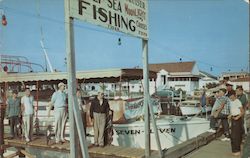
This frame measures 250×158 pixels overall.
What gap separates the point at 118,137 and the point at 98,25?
7.84m

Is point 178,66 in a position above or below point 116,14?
above

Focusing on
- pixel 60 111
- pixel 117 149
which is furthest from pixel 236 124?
pixel 60 111

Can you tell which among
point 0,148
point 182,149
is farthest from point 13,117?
point 182,149

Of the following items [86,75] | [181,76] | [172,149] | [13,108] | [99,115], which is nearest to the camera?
[172,149]

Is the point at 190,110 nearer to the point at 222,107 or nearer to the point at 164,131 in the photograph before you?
the point at 164,131

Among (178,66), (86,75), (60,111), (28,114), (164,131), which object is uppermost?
(178,66)

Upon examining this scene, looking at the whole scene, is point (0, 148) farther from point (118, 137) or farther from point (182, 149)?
point (182, 149)

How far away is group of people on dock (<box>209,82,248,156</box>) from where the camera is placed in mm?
7020

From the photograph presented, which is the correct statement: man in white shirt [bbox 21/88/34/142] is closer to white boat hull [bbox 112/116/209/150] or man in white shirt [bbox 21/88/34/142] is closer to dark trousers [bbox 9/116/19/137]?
dark trousers [bbox 9/116/19/137]

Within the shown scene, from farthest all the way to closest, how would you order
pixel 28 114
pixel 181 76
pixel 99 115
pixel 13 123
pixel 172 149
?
pixel 181 76 → pixel 13 123 → pixel 28 114 → pixel 99 115 → pixel 172 149

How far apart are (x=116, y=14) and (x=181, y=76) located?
39682 millimetres

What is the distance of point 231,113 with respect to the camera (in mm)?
7105

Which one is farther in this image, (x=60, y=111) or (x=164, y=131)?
(x=164, y=131)

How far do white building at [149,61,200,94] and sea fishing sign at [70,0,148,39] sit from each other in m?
29.4
